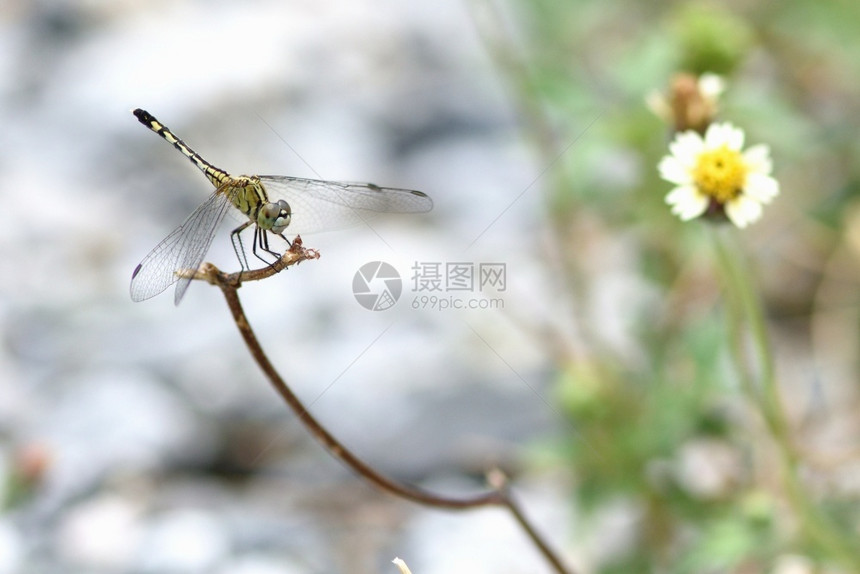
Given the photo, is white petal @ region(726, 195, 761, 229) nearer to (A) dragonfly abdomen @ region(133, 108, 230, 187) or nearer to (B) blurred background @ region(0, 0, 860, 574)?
(B) blurred background @ region(0, 0, 860, 574)

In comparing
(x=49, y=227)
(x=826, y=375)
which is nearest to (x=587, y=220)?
(x=826, y=375)

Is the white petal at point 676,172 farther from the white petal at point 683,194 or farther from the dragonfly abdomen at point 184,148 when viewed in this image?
the dragonfly abdomen at point 184,148

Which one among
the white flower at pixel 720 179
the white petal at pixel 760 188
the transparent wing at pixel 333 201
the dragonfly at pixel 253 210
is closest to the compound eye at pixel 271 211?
the dragonfly at pixel 253 210

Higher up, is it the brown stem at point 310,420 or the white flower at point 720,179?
the white flower at point 720,179

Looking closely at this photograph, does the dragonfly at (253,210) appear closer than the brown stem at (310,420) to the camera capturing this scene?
No

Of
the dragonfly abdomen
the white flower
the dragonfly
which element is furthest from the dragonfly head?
the white flower

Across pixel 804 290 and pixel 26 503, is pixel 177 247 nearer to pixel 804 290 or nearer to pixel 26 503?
pixel 26 503

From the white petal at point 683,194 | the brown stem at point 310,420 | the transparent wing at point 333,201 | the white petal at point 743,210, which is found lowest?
the brown stem at point 310,420
